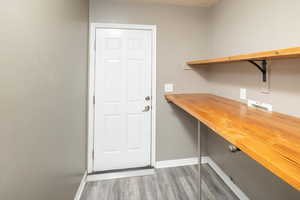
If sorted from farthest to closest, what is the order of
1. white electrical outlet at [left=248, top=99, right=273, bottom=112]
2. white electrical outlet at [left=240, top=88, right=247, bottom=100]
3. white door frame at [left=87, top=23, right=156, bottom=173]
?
white door frame at [left=87, top=23, right=156, bottom=173], white electrical outlet at [left=240, top=88, right=247, bottom=100], white electrical outlet at [left=248, top=99, right=273, bottom=112]

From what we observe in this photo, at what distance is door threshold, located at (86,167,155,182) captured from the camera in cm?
215

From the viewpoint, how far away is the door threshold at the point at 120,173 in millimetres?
2148

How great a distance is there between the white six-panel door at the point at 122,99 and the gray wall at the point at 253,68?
1.01 metres

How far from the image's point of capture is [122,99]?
2273 mm

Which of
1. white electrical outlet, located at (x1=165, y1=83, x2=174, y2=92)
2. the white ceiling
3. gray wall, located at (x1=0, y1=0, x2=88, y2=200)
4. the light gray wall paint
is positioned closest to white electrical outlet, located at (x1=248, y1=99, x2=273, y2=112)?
the light gray wall paint

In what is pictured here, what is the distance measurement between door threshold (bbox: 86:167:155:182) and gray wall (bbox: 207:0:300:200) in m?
1.05

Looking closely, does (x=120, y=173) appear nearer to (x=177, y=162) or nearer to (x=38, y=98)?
(x=177, y=162)

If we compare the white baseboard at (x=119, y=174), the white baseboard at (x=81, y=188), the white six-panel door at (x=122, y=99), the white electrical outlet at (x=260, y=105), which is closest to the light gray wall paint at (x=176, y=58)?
the white six-panel door at (x=122, y=99)

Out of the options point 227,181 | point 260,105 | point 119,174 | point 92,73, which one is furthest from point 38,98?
point 227,181

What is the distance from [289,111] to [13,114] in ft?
6.01

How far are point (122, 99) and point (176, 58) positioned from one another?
1.04m

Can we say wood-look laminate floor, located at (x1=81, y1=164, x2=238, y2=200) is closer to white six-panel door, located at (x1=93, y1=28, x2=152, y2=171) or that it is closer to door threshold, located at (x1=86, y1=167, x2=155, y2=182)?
door threshold, located at (x1=86, y1=167, x2=155, y2=182)

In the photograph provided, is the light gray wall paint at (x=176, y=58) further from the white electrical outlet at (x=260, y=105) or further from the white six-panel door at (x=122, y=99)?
the white electrical outlet at (x=260, y=105)

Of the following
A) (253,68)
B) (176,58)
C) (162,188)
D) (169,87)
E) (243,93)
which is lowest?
(162,188)
